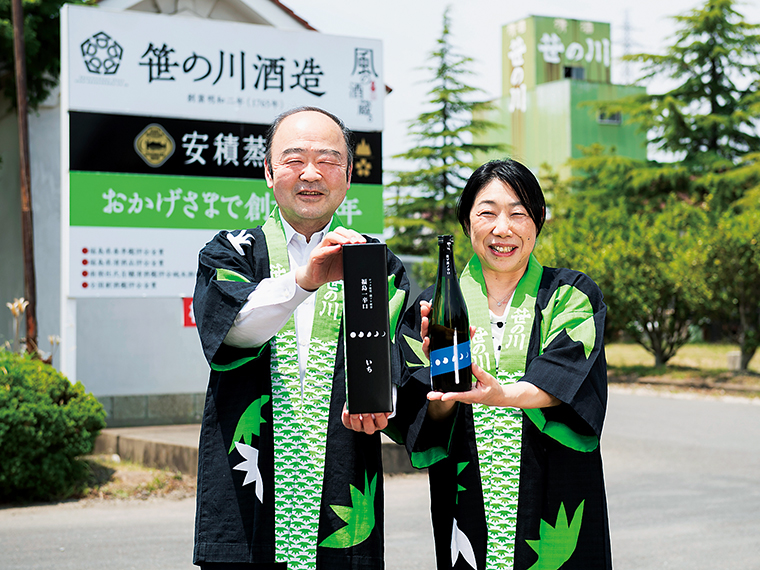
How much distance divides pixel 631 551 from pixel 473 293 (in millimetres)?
3603

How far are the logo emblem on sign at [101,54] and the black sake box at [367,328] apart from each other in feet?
21.9

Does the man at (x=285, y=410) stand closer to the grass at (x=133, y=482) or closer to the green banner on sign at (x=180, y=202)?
the grass at (x=133, y=482)

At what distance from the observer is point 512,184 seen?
94.9 inches

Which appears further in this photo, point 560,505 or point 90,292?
point 90,292

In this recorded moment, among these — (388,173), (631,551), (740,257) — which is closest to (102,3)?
(631,551)

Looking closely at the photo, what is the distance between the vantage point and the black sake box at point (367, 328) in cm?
196

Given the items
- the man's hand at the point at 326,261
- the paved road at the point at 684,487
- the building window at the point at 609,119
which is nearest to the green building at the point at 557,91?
the building window at the point at 609,119

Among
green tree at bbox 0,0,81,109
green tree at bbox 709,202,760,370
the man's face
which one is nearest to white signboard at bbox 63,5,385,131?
green tree at bbox 0,0,81,109

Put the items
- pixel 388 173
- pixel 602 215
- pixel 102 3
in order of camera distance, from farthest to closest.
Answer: pixel 388 173 < pixel 602 215 < pixel 102 3

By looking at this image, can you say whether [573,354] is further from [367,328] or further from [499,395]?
[367,328]

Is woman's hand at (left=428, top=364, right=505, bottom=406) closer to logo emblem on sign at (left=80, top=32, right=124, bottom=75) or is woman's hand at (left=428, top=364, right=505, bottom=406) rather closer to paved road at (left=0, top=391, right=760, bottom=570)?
paved road at (left=0, top=391, right=760, bottom=570)

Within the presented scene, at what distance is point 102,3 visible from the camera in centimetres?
914

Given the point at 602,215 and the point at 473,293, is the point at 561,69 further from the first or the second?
the point at 473,293

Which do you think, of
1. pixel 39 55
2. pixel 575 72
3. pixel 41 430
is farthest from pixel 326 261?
pixel 575 72
